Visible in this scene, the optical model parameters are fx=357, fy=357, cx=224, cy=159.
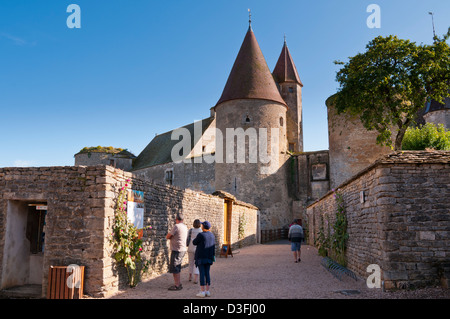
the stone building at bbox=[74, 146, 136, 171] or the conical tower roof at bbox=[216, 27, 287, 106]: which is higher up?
the conical tower roof at bbox=[216, 27, 287, 106]

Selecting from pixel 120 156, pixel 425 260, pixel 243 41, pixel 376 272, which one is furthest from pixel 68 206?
pixel 120 156

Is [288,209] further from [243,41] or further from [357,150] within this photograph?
[243,41]

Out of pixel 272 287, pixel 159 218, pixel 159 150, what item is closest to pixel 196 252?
pixel 272 287

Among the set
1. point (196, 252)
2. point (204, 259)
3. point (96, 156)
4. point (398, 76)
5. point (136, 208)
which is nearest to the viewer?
point (204, 259)

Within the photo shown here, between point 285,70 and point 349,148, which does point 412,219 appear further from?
point 285,70

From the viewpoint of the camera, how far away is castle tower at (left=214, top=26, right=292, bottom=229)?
26.9 meters

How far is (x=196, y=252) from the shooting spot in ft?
21.7

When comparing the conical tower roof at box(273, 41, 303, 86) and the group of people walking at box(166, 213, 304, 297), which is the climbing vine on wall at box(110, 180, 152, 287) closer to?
the group of people walking at box(166, 213, 304, 297)

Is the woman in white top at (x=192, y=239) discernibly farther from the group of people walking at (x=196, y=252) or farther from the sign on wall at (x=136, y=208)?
the sign on wall at (x=136, y=208)

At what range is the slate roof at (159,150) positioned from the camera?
3653 cm

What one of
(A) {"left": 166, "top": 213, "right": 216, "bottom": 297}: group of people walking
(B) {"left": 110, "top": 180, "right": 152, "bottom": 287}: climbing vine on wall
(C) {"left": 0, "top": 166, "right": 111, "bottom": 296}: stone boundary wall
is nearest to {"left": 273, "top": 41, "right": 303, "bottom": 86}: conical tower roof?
(A) {"left": 166, "top": 213, "right": 216, "bottom": 297}: group of people walking

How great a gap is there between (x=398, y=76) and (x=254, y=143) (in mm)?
11435
